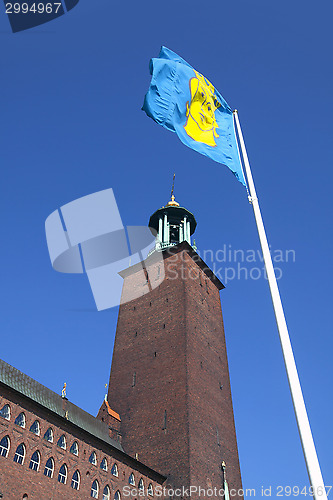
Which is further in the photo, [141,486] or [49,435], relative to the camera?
[141,486]

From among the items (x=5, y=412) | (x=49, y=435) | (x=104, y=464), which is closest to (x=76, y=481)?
(x=104, y=464)

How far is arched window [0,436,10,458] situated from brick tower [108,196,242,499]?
10904mm

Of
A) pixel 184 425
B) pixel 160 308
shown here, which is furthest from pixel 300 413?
pixel 160 308

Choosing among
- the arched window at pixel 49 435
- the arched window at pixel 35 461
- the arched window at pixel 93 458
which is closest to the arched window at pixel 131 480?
the arched window at pixel 93 458

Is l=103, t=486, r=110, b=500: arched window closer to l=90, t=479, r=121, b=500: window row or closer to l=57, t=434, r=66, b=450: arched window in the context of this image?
l=90, t=479, r=121, b=500: window row

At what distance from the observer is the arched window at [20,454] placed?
71.9 feet

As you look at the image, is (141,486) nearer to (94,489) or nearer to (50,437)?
(94,489)

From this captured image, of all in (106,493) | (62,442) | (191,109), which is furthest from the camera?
(106,493)

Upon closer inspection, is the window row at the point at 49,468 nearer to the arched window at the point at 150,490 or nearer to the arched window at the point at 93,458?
the arched window at the point at 93,458

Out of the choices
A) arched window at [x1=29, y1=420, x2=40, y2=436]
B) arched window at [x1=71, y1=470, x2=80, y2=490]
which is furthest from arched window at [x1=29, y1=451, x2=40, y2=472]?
arched window at [x1=71, y1=470, x2=80, y2=490]

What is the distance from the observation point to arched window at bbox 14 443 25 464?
2191 centimetres

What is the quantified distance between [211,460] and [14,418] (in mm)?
13499

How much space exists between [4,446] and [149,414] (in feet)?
40.5

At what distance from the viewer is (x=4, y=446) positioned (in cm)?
2159
